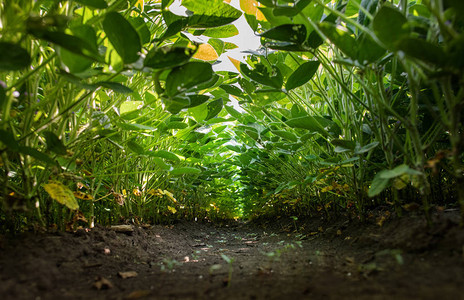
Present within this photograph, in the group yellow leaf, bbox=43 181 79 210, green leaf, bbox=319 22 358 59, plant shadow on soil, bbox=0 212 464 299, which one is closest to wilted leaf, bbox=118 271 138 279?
plant shadow on soil, bbox=0 212 464 299

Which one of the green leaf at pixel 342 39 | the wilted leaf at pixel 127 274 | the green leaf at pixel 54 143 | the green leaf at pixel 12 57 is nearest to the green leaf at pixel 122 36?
the green leaf at pixel 12 57

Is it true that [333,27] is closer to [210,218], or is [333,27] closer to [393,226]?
[393,226]

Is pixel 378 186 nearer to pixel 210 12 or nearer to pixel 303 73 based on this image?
pixel 303 73

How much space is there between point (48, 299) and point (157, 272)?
296 mm

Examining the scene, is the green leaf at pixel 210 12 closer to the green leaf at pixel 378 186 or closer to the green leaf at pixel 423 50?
the green leaf at pixel 423 50

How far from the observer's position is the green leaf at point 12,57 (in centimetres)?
48

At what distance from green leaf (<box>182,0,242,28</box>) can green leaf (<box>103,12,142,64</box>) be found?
295 mm

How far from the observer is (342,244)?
967mm

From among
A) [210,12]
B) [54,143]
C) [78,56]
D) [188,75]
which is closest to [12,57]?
[78,56]

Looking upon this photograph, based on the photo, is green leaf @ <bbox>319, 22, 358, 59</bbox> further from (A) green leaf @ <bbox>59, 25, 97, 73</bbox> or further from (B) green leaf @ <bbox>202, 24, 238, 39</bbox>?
(A) green leaf @ <bbox>59, 25, 97, 73</bbox>

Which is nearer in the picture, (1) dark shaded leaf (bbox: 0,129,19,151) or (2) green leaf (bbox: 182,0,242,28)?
(1) dark shaded leaf (bbox: 0,129,19,151)

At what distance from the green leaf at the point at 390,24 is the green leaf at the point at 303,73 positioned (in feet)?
1.00

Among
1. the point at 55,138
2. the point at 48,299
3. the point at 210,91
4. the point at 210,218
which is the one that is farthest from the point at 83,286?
the point at 210,218

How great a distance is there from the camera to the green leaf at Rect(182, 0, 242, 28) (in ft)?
2.47
